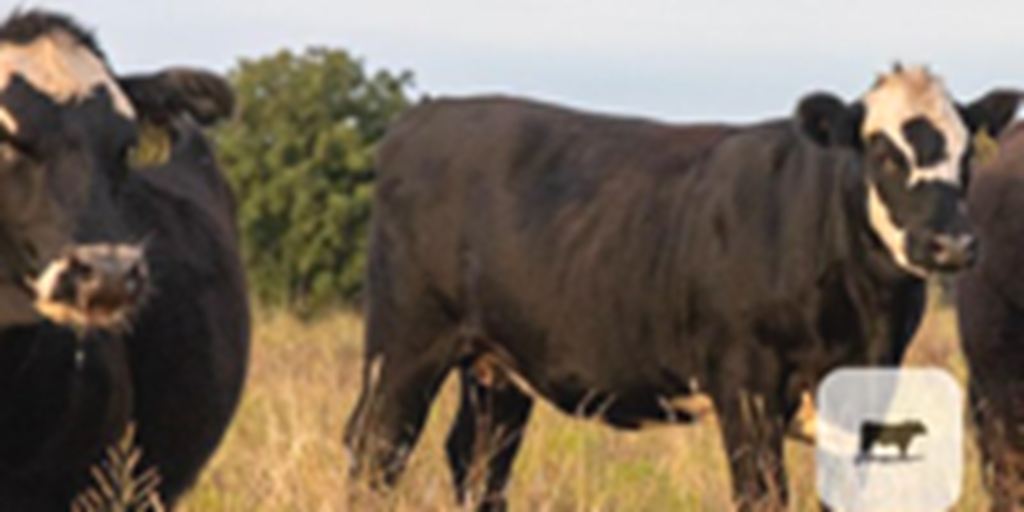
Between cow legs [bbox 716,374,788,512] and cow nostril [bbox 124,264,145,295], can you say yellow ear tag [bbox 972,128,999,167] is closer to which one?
cow legs [bbox 716,374,788,512]

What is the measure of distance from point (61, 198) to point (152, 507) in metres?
1.66

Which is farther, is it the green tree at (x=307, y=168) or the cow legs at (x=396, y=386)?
the green tree at (x=307, y=168)

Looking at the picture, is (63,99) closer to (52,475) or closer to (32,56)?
(32,56)

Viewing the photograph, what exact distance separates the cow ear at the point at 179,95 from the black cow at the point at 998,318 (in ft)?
12.7

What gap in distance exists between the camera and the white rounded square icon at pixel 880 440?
261 inches

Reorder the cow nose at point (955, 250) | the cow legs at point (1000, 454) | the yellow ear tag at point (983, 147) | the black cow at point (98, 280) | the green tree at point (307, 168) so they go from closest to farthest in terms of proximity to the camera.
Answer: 1. the black cow at point (98, 280)
2. the cow nose at point (955, 250)
3. the yellow ear tag at point (983, 147)
4. the cow legs at point (1000, 454)
5. the green tree at point (307, 168)

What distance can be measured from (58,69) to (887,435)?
3.39 metres

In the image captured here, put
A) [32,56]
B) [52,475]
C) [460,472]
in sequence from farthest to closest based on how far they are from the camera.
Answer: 1. [460,472]
2. [52,475]
3. [32,56]

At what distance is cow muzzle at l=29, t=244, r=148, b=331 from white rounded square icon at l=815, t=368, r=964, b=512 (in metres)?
2.95

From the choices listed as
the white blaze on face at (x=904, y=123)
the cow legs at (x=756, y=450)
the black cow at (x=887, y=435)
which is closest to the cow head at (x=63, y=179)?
the cow legs at (x=756, y=450)

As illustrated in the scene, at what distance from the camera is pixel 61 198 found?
4.58m

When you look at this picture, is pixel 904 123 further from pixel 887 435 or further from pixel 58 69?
pixel 58 69

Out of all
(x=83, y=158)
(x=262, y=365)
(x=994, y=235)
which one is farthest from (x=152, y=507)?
(x=262, y=365)

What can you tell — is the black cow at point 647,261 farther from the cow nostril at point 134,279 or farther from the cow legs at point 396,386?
the cow nostril at point 134,279
